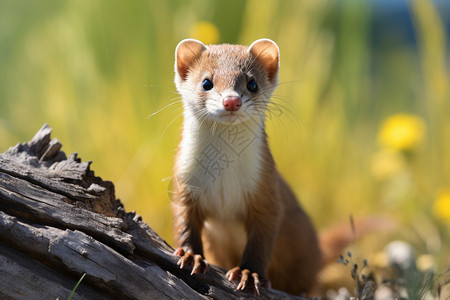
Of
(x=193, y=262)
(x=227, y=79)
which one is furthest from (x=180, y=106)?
(x=193, y=262)

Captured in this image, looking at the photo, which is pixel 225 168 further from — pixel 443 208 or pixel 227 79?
pixel 443 208

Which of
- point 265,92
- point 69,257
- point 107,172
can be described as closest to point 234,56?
point 265,92

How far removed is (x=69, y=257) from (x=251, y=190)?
3.14ft

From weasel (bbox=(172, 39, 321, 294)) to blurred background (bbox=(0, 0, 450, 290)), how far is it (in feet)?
4.94

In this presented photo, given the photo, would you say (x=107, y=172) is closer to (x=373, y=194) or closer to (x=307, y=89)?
(x=307, y=89)

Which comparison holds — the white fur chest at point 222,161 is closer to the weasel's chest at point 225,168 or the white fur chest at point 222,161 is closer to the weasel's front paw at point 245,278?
the weasel's chest at point 225,168

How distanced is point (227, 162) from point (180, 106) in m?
1.77

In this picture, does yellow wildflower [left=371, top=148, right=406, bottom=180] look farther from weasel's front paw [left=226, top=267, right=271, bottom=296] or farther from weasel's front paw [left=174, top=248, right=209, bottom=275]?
weasel's front paw [left=174, top=248, right=209, bottom=275]

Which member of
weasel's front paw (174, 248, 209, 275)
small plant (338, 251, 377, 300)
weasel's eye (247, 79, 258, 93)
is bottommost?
weasel's front paw (174, 248, 209, 275)

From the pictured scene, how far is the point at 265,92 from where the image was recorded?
2748mm

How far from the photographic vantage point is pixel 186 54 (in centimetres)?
283

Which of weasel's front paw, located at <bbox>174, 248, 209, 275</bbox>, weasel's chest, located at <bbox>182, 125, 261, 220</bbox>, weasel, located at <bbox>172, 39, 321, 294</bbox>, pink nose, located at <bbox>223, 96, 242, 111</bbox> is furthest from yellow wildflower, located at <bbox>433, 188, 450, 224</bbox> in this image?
pink nose, located at <bbox>223, 96, 242, 111</bbox>

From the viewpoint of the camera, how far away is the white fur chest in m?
2.77

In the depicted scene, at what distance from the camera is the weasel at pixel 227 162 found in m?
2.66
